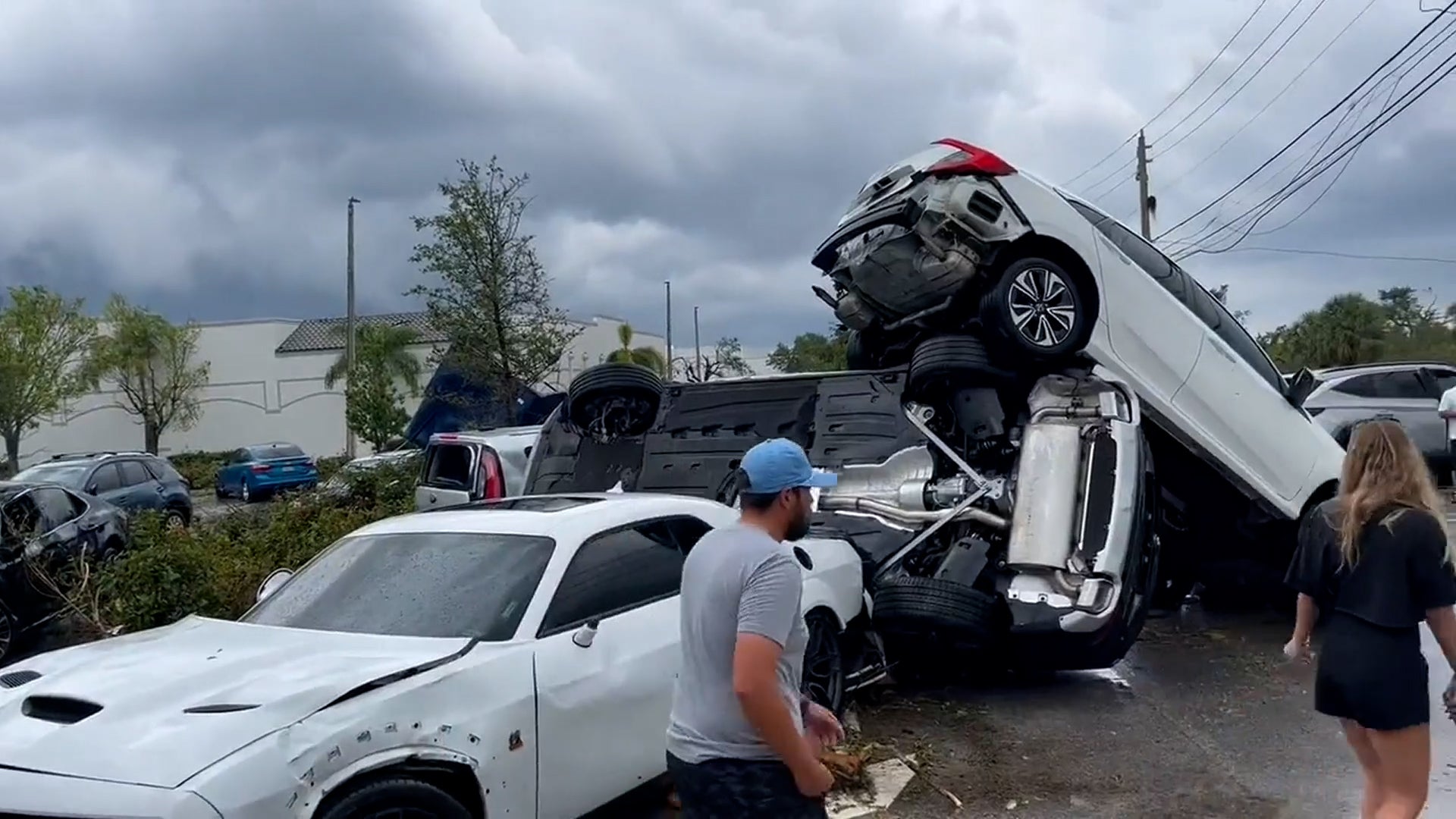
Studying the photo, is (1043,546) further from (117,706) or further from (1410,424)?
(1410,424)

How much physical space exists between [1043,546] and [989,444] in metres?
0.95

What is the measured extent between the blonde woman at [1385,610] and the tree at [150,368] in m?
46.4

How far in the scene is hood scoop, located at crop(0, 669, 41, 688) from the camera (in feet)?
13.8

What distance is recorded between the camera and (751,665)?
273cm

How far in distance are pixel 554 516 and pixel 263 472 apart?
82.1 feet

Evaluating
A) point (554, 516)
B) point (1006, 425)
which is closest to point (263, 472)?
point (1006, 425)

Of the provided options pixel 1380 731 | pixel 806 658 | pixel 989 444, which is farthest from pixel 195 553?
pixel 1380 731

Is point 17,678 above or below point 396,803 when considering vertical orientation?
above

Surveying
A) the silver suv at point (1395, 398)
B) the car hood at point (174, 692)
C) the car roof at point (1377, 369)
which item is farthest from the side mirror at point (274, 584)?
the car roof at point (1377, 369)

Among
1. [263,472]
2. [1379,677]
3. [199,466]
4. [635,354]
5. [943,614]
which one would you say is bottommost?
[199,466]

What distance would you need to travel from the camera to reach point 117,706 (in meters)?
3.78

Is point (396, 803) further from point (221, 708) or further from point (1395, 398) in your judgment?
point (1395, 398)

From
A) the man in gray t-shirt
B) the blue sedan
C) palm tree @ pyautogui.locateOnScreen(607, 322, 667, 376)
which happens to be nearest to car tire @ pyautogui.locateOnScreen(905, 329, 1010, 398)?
the man in gray t-shirt

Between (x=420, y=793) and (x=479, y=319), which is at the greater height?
(x=479, y=319)
